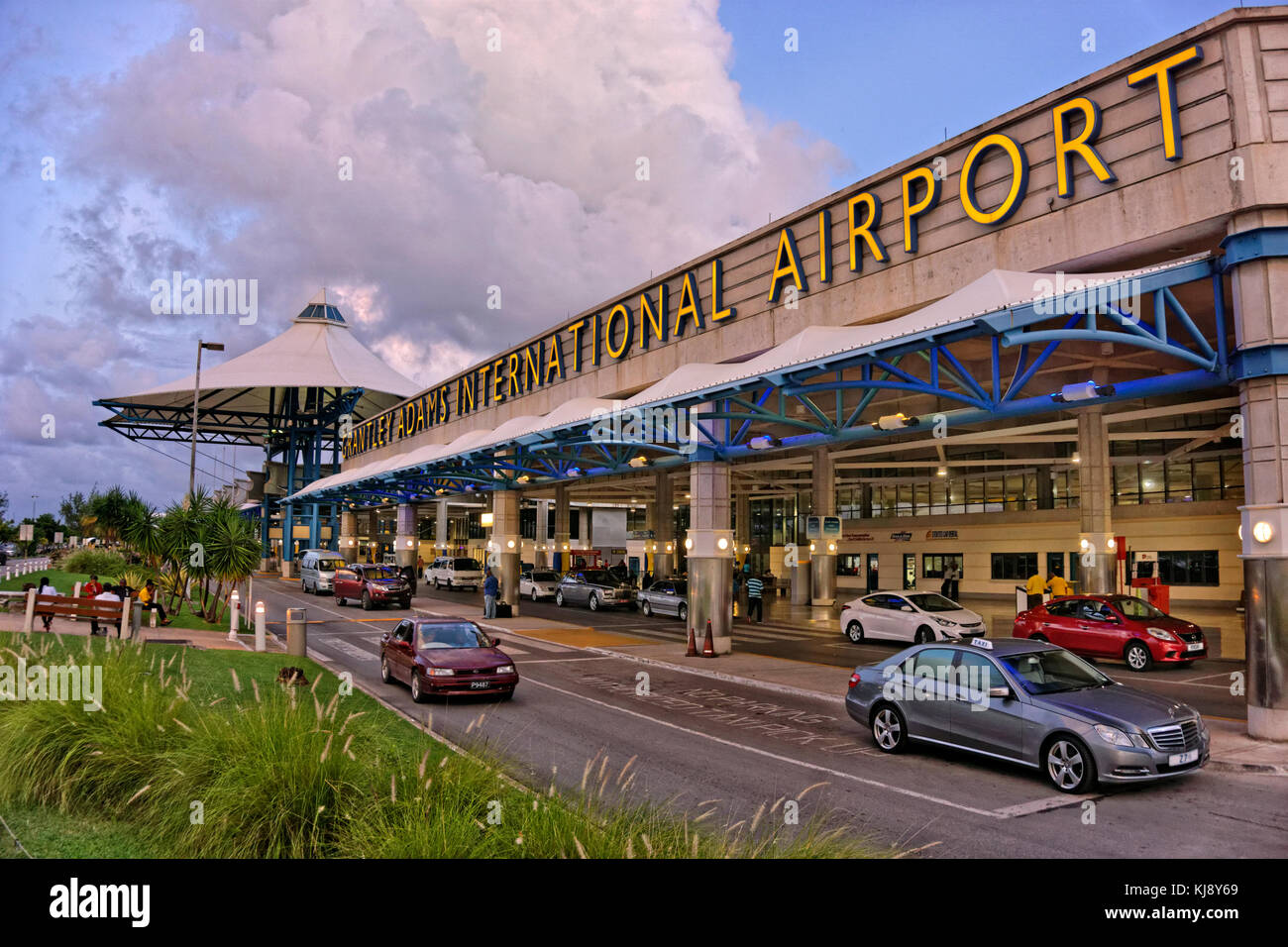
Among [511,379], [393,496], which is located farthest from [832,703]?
[393,496]

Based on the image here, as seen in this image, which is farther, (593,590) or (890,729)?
(593,590)

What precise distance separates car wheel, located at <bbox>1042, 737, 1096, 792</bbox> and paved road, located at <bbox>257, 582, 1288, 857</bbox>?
16cm

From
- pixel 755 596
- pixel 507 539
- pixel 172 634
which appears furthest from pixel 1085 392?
pixel 507 539

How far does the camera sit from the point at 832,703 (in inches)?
574

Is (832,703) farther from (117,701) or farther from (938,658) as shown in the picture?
(117,701)

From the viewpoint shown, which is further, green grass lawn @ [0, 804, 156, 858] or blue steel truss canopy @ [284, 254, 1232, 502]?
blue steel truss canopy @ [284, 254, 1232, 502]

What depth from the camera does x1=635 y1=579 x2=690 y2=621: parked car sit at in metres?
32.1

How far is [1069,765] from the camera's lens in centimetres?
882

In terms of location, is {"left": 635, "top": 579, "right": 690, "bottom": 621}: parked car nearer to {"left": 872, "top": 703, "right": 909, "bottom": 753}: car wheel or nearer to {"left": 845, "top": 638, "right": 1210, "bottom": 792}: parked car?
{"left": 872, "top": 703, "right": 909, "bottom": 753}: car wheel

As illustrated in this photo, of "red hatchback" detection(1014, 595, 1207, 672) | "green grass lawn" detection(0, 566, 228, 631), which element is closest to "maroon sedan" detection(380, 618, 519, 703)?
"green grass lawn" detection(0, 566, 228, 631)

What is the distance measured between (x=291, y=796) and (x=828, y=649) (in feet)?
59.7

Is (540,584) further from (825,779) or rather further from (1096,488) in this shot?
(825,779)

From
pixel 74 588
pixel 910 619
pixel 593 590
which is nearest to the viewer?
pixel 910 619

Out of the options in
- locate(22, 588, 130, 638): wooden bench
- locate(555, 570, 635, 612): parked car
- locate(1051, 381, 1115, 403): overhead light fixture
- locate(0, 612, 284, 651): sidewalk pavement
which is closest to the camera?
locate(1051, 381, 1115, 403): overhead light fixture
